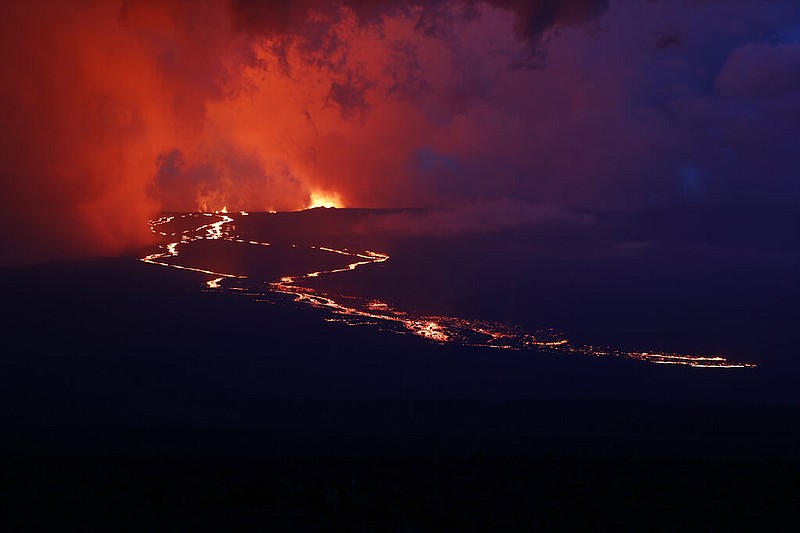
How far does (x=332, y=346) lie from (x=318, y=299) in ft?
21.1

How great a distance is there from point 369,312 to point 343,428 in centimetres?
1206

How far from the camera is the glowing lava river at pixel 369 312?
77.6 ft

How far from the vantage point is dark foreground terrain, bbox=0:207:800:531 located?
30.6 feet

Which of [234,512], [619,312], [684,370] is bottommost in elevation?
[234,512]

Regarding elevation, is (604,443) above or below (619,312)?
below

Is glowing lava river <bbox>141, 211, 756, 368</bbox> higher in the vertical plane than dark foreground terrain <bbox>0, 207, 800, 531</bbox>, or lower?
higher

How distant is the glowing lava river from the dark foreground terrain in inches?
37.8

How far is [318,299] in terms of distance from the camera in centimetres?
2950

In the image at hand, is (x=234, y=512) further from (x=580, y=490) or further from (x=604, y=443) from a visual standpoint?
(x=604, y=443)

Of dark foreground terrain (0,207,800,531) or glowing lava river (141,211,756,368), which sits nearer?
dark foreground terrain (0,207,800,531)

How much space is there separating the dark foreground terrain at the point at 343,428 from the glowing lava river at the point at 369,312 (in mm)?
960

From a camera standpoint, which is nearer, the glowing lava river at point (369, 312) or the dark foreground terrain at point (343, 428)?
the dark foreground terrain at point (343, 428)

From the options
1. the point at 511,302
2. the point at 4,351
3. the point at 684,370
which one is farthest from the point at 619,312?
the point at 4,351

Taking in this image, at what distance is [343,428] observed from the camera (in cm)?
1573
